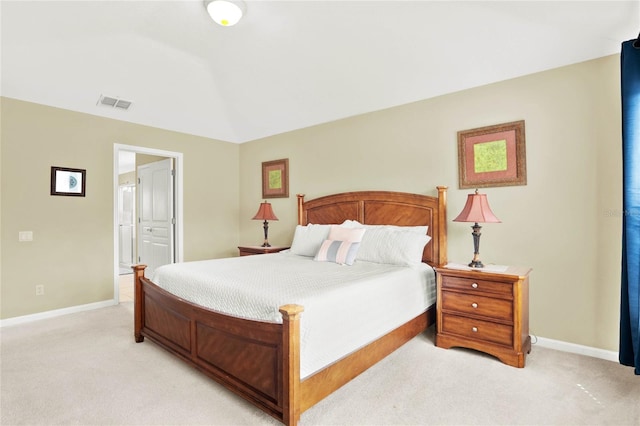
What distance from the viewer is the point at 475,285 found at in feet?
8.82

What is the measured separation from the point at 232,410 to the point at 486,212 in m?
2.36

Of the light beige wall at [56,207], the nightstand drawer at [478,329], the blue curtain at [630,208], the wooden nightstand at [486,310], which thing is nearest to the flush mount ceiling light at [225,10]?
the light beige wall at [56,207]

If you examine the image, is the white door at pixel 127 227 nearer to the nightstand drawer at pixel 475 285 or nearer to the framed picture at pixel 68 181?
the framed picture at pixel 68 181

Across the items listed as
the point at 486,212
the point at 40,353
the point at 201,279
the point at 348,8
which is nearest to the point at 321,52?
the point at 348,8

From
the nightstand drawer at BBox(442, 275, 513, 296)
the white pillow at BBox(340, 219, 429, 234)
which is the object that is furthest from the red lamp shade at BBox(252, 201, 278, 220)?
the nightstand drawer at BBox(442, 275, 513, 296)

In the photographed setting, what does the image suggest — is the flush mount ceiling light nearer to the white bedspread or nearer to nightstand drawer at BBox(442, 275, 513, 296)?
the white bedspread

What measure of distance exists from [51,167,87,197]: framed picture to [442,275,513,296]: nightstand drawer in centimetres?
418

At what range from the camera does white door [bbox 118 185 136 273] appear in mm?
7422

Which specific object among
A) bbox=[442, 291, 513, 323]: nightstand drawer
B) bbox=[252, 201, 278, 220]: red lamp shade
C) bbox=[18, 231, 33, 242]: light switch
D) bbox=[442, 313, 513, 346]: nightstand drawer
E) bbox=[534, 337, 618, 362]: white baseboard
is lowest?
bbox=[534, 337, 618, 362]: white baseboard

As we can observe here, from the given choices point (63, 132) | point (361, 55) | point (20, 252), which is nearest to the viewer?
point (361, 55)

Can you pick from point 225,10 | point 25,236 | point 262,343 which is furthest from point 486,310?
point 25,236

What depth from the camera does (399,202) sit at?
3.69m

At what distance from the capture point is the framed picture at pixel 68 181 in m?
3.84

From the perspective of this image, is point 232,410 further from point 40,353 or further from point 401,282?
point 40,353
